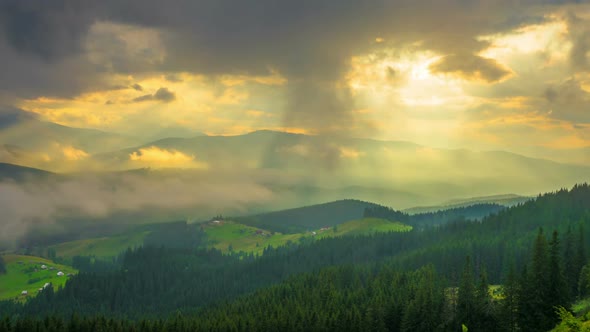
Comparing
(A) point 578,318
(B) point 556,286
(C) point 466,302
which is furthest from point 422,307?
(A) point 578,318

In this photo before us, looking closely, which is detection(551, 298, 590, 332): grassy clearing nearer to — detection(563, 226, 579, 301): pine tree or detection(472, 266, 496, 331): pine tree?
detection(563, 226, 579, 301): pine tree

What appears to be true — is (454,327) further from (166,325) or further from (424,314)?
(166,325)

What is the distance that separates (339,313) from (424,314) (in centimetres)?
2859

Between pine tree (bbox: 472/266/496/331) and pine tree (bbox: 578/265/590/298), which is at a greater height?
pine tree (bbox: 578/265/590/298)

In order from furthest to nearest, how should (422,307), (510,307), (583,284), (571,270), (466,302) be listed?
(422,307)
(571,270)
(466,302)
(583,284)
(510,307)

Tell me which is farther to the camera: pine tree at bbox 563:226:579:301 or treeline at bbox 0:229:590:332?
pine tree at bbox 563:226:579:301

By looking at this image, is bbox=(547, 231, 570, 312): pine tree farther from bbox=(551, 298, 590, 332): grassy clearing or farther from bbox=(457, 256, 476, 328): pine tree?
bbox=(457, 256, 476, 328): pine tree

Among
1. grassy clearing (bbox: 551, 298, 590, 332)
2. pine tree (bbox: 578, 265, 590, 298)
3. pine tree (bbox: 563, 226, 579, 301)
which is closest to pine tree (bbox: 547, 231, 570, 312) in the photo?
grassy clearing (bbox: 551, 298, 590, 332)

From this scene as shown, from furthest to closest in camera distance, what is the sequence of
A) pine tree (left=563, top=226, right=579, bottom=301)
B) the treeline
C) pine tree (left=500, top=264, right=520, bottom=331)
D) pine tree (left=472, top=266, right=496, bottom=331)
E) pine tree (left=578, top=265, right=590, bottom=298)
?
pine tree (left=563, top=226, right=579, bottom=301)
pine tree (left=472, top=266, right=496, bottom=331)
pine tree (left=578, top=265, right=590, bottom=298)
pine tree (left=500, top=264, right=520, bottom=331)
the treeline

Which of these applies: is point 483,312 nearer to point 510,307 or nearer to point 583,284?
point 510,307

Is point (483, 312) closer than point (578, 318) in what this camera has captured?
No

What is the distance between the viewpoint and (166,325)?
167 metres

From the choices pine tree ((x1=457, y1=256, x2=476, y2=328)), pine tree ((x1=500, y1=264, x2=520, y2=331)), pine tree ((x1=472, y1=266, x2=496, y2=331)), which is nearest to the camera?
pine tree ((x1=500, y1=264, x2=520, y2=331))

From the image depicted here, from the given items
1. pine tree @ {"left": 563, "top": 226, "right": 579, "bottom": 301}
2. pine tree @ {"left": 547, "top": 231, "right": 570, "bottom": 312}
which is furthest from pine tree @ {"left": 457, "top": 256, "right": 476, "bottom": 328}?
pine tree @ {"left": 563, "top": 226, "right": 579, "bottom": 301}
